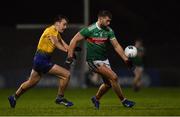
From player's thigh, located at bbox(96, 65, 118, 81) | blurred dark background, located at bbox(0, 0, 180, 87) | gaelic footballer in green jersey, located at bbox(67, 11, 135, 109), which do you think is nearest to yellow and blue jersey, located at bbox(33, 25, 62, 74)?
gaelic footballer in green jersey, located at bbox(67, 11, 135, 109)

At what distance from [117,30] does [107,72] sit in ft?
77.6

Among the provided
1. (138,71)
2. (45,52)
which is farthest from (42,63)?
(138,71)

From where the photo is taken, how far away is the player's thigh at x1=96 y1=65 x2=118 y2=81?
20.6m

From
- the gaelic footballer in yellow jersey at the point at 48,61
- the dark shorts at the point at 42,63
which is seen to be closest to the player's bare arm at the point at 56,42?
the gaelic footballer in yellow jersey at the point at 48,61

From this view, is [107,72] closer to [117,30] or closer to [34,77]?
[34,77]

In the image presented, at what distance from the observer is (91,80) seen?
3684cm

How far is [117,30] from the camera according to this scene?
44219mm

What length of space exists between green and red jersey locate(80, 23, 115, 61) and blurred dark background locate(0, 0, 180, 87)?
15.3 m

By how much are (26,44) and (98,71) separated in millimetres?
16023

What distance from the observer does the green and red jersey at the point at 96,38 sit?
818 inches

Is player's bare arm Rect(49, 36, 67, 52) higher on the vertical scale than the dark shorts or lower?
higher

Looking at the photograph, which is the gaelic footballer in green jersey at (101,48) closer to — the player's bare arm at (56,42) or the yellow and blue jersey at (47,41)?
the player's bare arm at (56,42)

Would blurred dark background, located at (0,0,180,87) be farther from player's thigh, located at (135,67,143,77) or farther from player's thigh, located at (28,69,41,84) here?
player's thigh, located at (28,69,41,84)

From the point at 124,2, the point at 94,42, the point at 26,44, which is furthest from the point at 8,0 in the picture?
the point at 94,42
